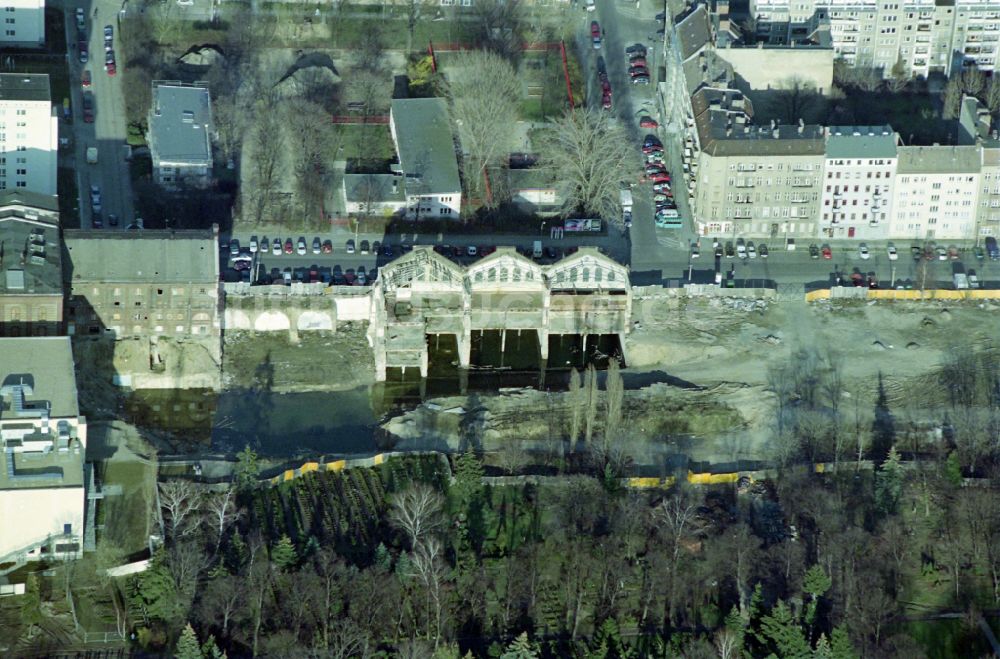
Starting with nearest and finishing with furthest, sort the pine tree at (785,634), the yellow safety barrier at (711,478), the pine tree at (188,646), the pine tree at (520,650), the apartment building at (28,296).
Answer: the pine tree at (188,646), the pine tree at (520,650), the pine tree at (785,634), the yellow safety barrier at (711,478), the apartment building at (28,296)

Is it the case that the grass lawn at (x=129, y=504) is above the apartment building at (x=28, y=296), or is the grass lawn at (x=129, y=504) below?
below

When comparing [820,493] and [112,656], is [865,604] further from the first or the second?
[112,656]

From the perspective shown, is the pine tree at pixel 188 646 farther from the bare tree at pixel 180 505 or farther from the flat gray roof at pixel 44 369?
the flat gray roof at pixel 44 369

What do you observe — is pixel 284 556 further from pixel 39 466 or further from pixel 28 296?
pixel 28 296

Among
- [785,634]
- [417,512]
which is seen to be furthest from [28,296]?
[785,634]

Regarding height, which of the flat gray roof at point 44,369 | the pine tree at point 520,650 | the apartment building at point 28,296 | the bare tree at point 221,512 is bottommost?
the pine tree at point 520,650

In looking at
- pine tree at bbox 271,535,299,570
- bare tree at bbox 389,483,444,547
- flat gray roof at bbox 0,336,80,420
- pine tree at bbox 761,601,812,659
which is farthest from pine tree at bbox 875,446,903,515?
flat gray roof at bbox 0,336,80,420

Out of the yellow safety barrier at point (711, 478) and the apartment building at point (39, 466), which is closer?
the apartment building at point (39, 466)

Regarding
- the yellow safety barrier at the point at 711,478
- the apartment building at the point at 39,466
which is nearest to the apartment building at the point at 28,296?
the apartment building at the point at 39,466
